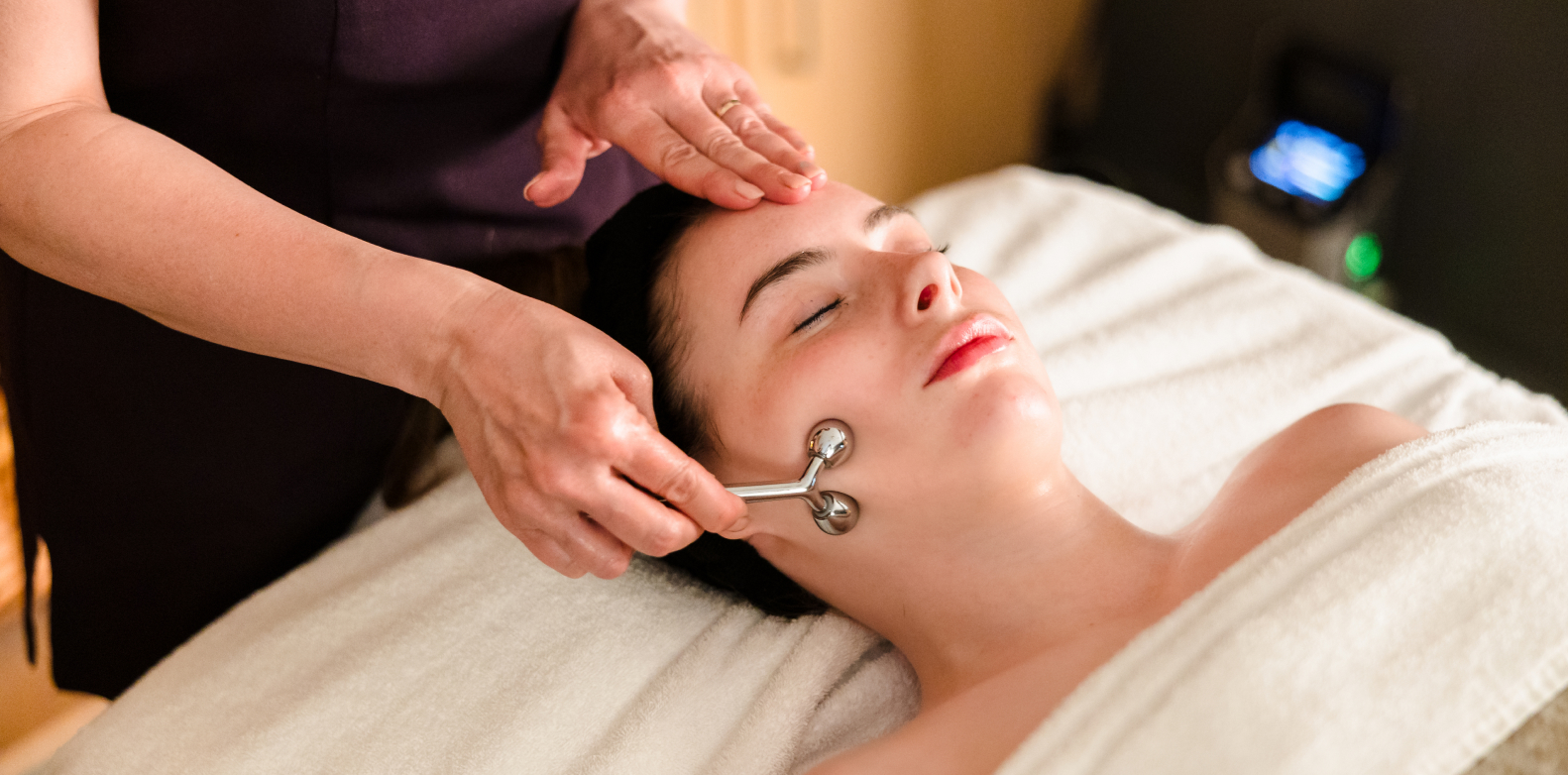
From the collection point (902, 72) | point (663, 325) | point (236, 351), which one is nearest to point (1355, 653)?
point (663, 325)

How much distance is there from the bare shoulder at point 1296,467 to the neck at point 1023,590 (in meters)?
0.08

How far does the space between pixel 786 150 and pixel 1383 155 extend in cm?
182

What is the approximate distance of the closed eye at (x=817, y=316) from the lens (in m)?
0.96

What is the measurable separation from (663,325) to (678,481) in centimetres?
28

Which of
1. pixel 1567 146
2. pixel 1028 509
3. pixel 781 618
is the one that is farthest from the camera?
pixel 1567 146

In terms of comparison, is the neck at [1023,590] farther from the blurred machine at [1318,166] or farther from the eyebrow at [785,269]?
the blurred machine at [1318,166]

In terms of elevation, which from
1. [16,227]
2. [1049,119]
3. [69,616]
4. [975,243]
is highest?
[16,227]

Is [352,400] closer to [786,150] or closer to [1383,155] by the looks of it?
[786,150]

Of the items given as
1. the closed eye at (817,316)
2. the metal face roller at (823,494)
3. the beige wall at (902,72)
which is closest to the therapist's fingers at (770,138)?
the closed eye at (817,316)

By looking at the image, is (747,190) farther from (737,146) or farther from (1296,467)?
(1296,467)

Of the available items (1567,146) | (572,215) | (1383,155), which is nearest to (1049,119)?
(1383,155)

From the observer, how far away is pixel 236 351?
113 centimetres

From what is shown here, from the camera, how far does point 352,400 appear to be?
1204 millimetres

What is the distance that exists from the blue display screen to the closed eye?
1.79 m
